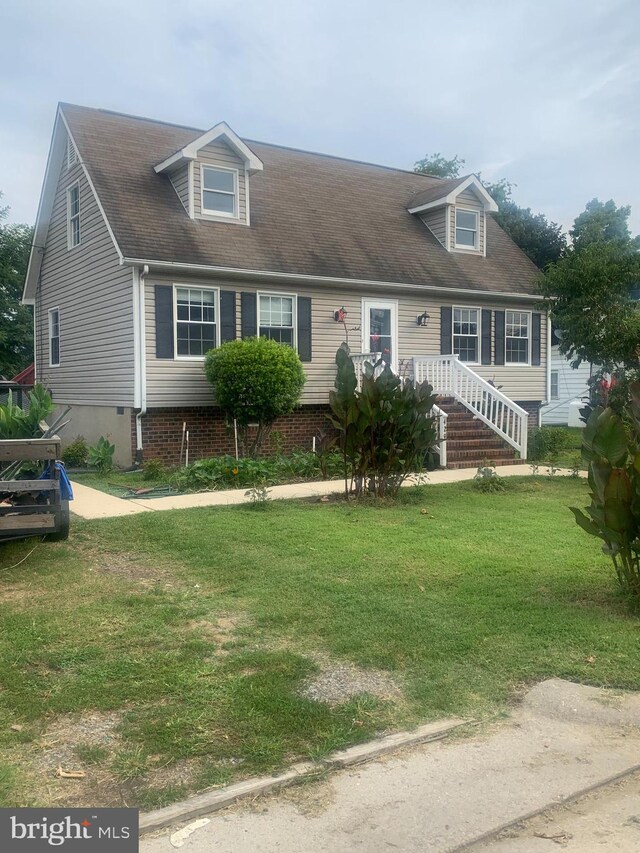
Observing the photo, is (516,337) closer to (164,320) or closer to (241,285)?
(241,285)

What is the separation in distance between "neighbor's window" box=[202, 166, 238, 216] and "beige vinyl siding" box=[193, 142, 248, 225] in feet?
0.35

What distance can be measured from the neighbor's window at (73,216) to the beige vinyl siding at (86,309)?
18cm

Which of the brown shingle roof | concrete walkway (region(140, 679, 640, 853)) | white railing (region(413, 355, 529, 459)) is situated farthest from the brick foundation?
concrete walkway (region(140, 679, 640, 853))

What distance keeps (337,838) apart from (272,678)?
1498 mm

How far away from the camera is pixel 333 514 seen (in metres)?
9.49

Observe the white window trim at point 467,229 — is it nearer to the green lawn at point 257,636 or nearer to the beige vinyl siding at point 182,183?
the beige vinyl siding at point 182,183

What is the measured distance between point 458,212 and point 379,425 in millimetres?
11112

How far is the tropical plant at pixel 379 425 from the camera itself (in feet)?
33.0

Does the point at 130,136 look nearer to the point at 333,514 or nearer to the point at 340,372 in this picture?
the point at 340,372

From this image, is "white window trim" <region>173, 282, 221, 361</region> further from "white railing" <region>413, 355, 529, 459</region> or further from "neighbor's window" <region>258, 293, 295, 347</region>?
"white railing" <region>413, 355, 529, 459</region>

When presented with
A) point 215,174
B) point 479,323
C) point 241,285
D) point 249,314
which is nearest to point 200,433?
point 249,314

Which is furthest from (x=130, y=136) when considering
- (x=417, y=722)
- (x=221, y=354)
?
(x=417, y=722)

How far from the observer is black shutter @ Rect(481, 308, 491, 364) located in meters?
18.9

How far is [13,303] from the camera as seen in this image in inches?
1271
